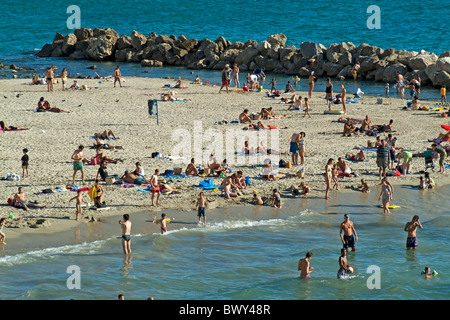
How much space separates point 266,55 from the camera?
46719 mm

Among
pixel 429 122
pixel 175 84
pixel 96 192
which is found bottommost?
pixel 96 192

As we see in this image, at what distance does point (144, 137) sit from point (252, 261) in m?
10.6

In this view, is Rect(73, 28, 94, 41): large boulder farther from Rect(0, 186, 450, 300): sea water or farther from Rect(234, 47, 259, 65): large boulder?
Rect(0, 186, 450, 300): sea water

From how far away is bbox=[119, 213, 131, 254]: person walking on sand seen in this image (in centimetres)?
1462

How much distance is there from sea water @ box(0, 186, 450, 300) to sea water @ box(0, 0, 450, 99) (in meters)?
30.8

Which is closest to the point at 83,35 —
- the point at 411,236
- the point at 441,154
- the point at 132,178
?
the point at 132,178

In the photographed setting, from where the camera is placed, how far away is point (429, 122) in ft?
92.7

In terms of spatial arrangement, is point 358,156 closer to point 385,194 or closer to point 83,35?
point 385,194

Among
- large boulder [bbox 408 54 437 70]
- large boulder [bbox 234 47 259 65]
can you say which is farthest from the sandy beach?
large boulder [bbox 234 47 259 65]

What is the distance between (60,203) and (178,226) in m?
3.25

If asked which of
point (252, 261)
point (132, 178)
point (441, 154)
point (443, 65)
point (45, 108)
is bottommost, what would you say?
point (252, 261)

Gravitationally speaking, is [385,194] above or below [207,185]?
below
